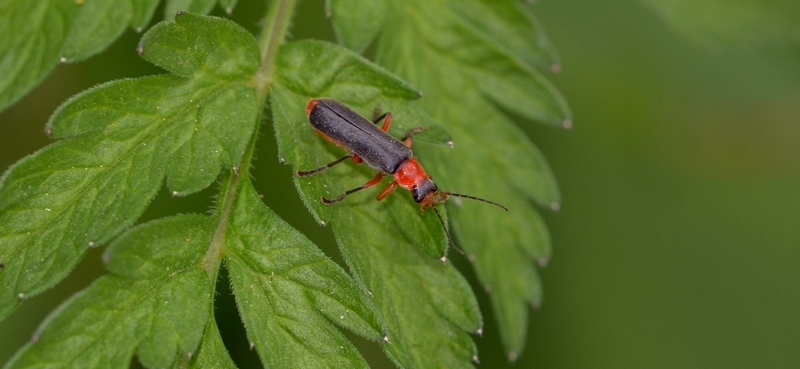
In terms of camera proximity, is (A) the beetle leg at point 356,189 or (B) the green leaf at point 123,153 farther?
(A) the beetle leg at point 356,189

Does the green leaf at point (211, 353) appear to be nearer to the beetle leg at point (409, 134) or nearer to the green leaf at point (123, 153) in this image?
the green leaf at point (123, 153)

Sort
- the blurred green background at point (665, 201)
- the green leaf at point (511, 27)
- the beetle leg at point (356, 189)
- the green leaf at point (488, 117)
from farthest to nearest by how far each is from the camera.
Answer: the blurred green background at point (665, 201) → the green leaf at point (511, 27) → the green leaf at point (488, 117) → the beetle leg at point (356, 189)

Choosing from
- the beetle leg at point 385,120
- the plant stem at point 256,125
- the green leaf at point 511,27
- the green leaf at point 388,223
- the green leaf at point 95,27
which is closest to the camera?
the plant stem at point 256,125

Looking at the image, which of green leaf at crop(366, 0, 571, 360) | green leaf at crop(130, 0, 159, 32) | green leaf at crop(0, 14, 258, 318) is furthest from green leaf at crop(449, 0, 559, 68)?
green leaf at crop(130, 0, 159, 32)

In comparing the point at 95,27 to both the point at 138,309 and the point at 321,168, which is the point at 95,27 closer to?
the point at 321,168

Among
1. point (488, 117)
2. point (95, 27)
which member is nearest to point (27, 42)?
point (95, 27)

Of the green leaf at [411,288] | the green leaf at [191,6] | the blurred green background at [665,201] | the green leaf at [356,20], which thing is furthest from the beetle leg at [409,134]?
the blurred green background at [665,201]
